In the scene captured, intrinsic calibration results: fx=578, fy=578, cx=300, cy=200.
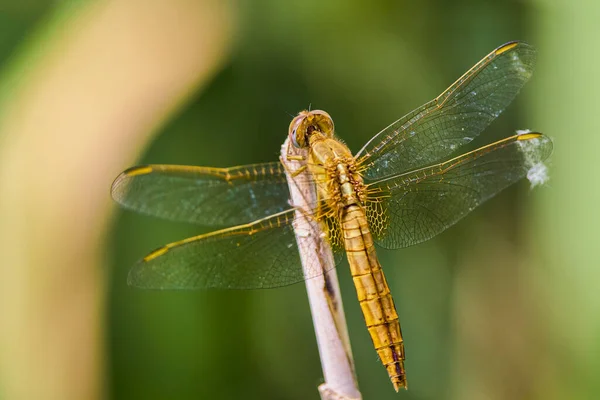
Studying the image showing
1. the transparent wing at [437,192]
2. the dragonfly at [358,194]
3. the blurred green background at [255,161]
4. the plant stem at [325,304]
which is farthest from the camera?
the blurred green background at [255,161]

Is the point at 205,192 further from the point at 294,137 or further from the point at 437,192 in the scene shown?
the point at 437,192

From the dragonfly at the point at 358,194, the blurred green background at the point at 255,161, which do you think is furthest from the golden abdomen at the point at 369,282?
the blurred green background at the point at 255,161

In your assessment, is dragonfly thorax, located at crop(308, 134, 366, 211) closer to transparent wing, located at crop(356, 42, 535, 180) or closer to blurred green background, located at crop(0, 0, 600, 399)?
transparent wing, located at crop(356, 42, 535, 180)

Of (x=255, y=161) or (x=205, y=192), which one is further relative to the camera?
(x=255, y=161)

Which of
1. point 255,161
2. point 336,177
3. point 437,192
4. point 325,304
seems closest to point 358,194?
point 336,177

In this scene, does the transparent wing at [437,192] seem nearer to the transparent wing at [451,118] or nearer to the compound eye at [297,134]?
the transparent wing at [451,118]

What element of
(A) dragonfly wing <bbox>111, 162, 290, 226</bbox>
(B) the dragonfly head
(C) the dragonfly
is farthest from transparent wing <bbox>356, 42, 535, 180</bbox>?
(A) dragonfly wing <bbox>111, 162, 290, 226</bbox>
